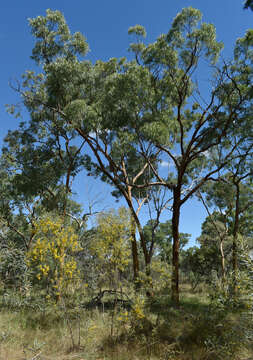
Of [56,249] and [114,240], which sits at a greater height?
[114,240]

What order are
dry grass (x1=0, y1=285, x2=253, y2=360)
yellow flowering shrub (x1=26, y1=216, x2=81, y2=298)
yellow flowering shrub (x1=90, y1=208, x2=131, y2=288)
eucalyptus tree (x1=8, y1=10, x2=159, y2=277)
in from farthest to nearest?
1. eucalyptus tree (x1=8, y1=10, x2=159, y2=277)
2. yellow flowering shrub (x1=90, y1=208, x2=131, y2=288)
3. yellow flowering shrub (x1=26, y1=216, x2=81, y2=298)
4. dry grass (x1=0, y1=285, x2=253, y2=360)

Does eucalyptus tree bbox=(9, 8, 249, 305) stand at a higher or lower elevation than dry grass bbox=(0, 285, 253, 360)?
higher

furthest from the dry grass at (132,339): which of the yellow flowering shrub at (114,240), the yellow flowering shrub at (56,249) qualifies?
the yellow flowering shrub at (114,240)

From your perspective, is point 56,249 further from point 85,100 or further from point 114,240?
point 85,100

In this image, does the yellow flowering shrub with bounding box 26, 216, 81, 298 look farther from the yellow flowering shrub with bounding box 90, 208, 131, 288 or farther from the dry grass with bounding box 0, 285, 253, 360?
the dry grass with bounding box 0, 285, 253, 360

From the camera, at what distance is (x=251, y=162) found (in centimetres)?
1070

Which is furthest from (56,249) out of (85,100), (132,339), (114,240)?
(85,100)

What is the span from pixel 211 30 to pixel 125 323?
8.87 metres

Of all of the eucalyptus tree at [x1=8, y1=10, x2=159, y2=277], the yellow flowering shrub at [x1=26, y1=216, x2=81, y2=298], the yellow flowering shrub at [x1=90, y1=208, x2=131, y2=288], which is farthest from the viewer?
the eucalyptus tree at [x1=8, y1=10, x2=159, y2=277]

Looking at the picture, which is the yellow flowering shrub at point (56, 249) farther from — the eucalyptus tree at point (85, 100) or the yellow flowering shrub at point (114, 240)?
the eucalyptus tree at point (85, 100)

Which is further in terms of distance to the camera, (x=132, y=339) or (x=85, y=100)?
(x=85, y=100)

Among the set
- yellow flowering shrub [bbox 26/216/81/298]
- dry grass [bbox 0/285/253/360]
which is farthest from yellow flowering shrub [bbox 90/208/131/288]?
dry grass [bbox 0/285/253/360]

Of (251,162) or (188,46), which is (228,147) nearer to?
(251,162)

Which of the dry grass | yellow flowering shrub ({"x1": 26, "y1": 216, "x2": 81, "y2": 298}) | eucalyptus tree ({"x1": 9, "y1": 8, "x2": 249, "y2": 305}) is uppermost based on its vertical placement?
eucalyptus tree ({"x1": 9, "y1": 8, "x2": 249, "y2": 305})
